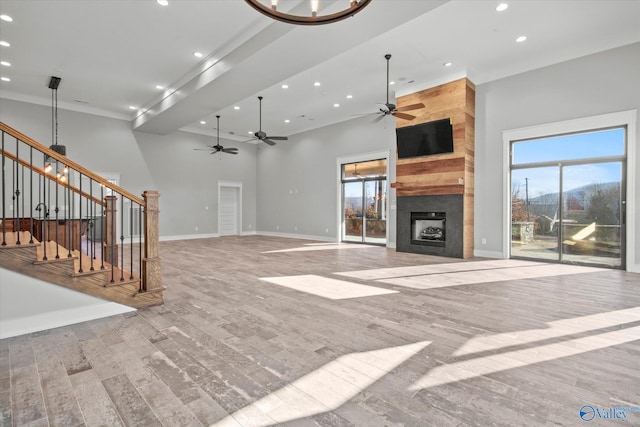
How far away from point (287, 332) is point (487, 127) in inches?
254

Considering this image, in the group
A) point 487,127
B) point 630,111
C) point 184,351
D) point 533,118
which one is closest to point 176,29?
point 184,351

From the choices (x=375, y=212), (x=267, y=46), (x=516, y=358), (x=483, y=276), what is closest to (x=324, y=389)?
(x=516, y=358)

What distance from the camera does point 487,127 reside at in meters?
6.75

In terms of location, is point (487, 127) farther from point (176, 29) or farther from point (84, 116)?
point (84, 116)

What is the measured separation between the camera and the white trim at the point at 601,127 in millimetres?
5164

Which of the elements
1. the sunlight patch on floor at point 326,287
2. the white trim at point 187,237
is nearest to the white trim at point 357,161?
the sunlight patch on floor at point 326,287

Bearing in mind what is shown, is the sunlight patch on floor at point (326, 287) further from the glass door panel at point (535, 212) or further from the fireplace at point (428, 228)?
the glass door panel at point (535, 212)

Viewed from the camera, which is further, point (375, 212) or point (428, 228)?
point (375, 212)

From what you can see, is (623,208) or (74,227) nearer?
(74,227)

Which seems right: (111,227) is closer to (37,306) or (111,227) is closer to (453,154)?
(37,306)

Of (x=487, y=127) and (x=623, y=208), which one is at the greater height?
(x=487, y=127)

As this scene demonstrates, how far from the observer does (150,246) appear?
3281mm

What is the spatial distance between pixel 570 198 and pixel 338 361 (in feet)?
20.6

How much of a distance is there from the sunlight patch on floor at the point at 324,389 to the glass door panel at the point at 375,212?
6.73m
